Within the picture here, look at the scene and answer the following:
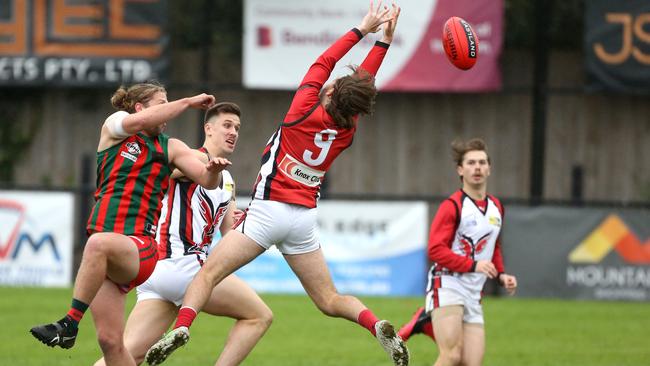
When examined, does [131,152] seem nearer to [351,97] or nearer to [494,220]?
[351,97]

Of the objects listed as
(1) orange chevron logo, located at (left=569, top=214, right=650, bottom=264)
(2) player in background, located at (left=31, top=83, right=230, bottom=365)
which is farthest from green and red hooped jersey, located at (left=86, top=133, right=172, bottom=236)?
(1) orange chevron logo, located at (left=569, top=214, right=650, bottom=264)

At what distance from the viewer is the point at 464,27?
816 cm

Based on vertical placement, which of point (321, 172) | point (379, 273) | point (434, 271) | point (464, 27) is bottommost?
point (379, 273)

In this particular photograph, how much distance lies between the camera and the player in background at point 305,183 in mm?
7215

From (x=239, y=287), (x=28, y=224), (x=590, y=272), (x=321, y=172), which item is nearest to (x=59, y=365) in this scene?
(x=239, y=287)

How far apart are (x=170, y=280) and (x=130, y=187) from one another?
0.86 meters

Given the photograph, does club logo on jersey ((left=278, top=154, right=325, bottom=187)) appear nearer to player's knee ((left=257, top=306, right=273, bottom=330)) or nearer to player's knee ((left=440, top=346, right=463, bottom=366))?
player's knee ((left=257, top=306, right=273, bottom=330))

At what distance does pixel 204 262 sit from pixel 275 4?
35.8ft

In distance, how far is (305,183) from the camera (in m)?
7.35

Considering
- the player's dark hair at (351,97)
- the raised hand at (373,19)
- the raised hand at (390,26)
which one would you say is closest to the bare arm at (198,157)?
the player's dark hair at (351,97)

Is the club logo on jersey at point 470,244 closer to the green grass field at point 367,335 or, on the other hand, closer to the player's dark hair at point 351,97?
the player's dark hair at point 351,97

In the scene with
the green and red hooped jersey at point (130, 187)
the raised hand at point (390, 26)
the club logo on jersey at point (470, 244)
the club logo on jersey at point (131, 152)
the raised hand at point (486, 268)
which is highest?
the raised hand at point (390, 26)

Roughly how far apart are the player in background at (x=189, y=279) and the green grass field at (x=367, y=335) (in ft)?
8.70

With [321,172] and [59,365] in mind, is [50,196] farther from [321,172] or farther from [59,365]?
[321,172]
